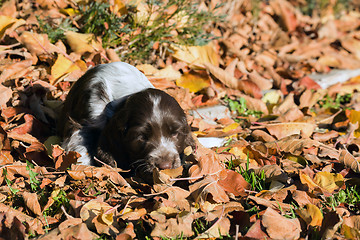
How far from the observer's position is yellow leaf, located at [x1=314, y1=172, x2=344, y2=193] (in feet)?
12.6

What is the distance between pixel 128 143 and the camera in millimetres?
3951

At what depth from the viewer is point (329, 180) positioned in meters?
3.91

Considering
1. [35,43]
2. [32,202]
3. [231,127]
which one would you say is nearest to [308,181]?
[231,127]

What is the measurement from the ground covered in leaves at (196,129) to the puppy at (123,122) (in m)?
0.19

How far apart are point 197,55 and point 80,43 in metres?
1.87

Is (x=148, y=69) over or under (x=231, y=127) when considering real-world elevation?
over

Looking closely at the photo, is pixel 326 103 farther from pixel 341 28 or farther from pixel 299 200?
pixel 341 28

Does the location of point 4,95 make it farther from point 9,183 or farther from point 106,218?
point 106,218

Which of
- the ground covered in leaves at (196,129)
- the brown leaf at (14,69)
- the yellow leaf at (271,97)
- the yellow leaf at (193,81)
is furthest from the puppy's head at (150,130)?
the yellow leaf at (271,97)

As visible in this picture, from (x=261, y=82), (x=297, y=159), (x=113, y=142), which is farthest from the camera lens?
(x=261, y=82)

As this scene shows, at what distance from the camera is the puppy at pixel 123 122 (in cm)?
387

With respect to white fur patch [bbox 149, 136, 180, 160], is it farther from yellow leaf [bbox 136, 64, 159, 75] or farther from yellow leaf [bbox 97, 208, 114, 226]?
yellow leaf [bbox 136, 64, 159, 75]

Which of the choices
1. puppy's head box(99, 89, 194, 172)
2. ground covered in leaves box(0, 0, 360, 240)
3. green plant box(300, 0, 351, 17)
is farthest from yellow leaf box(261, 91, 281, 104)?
green plant box(300, 0, 351, 17)

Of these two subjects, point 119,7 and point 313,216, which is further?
point 119,7
